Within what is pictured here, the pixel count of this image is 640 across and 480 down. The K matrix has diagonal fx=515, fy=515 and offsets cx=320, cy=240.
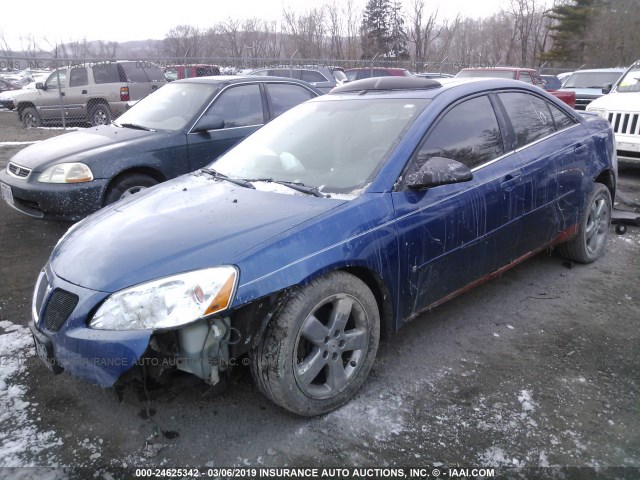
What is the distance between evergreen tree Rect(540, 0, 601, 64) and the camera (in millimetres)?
41438

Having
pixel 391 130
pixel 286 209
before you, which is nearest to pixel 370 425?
pixel 286 209

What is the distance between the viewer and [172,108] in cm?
612

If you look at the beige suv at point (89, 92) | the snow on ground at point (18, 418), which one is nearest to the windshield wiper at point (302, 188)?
the snow on ground at point (18, 418)

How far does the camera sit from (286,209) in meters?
2.69

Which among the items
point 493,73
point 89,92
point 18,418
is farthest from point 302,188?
point 89,92

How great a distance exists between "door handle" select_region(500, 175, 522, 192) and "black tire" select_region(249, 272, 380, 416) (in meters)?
1.36

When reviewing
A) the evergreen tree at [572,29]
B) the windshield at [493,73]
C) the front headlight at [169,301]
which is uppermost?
the evergreen tree at [572,29]

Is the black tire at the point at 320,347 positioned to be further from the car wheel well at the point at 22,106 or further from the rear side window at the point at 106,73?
the car wheel well at the point at 22,106

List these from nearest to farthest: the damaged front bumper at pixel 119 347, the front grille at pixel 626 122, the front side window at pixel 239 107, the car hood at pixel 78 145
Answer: the damaged front bumper at pixel 119 347, the car hood at pixel 78 145, the front side window at pixel 239 107, the front grille at pixel 626 122

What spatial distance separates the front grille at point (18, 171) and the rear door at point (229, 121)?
1635 millimetres

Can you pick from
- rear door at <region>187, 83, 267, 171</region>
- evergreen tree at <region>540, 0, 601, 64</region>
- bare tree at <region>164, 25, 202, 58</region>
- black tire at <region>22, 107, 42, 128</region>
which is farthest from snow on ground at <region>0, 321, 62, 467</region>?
bare tree at <region>164, 25, 202, 58</region>

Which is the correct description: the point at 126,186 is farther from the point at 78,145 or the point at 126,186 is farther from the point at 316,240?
the point at 316,240

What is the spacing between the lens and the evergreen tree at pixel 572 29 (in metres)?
41.4

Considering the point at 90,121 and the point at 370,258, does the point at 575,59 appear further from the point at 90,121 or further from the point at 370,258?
the point at 370,258
